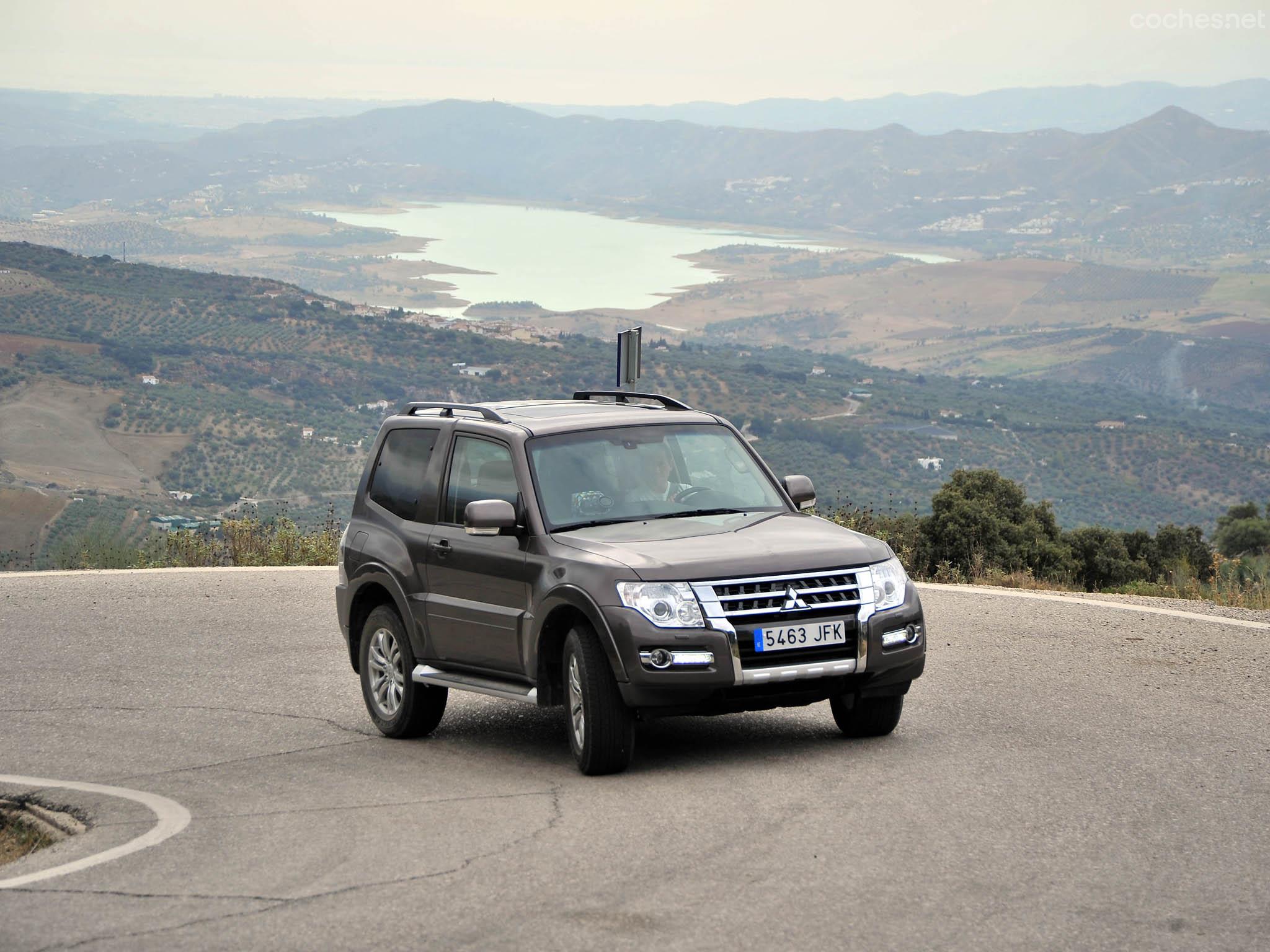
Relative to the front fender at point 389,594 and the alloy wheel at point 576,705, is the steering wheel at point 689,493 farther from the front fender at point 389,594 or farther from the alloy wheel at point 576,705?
the front fender at point 389,594

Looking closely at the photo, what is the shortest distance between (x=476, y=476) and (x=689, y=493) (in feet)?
3.79

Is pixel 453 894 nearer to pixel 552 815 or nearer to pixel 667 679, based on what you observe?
pixel 552 815

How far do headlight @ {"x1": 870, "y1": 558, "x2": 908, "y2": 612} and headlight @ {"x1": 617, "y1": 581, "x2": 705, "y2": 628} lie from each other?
925 mm

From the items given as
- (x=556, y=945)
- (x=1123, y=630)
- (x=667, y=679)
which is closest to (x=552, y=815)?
(x=667, y=679)

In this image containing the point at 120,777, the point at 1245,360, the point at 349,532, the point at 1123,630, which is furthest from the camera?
the point at 1245,360

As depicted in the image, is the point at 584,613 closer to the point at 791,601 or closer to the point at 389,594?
the point at 791,601

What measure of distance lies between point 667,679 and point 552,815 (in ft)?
2.75

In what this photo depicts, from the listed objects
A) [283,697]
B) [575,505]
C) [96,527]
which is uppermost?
[575,505]

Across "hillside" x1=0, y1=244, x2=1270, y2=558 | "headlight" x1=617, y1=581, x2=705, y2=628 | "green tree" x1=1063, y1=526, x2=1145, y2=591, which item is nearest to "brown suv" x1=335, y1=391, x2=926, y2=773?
"headlight" x1=617, y1=581, x2=705, y2=628

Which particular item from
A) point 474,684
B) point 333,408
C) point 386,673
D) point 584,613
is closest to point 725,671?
point 584,613

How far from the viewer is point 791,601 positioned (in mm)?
7012

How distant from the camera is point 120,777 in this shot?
25.0 feet

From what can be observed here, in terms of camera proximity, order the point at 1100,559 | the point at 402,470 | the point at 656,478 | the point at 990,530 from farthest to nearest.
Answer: the point at 1100,559 → the point at 990,530 → the point at 402,470 → the point at 656,478

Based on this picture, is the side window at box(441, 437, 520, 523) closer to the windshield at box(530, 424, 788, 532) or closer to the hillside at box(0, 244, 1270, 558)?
the windshield at box(530, 424, 788, 532)
